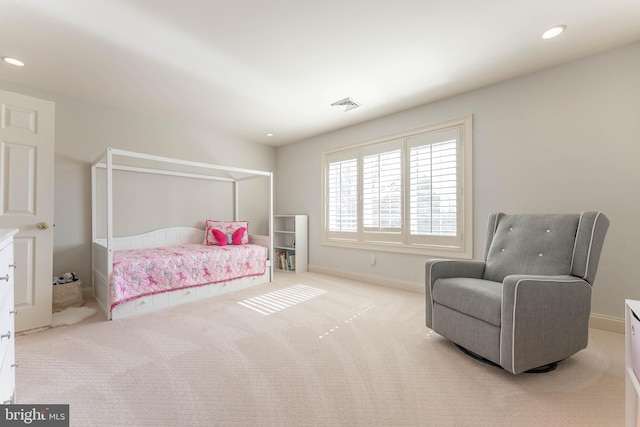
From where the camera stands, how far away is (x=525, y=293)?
4.88 ft

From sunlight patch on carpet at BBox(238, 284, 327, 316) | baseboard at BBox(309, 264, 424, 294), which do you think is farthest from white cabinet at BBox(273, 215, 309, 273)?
sunlight patch on carpet at BBox(238, 284, 327, 316)

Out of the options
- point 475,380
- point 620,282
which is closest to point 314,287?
point 475,380

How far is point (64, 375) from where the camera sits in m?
1.56

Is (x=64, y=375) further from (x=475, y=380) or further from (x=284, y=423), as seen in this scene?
(x=475, y=380)

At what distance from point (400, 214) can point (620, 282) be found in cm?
199

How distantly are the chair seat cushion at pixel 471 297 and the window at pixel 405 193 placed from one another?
3.70 ft

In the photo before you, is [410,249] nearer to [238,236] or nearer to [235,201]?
[238,236]

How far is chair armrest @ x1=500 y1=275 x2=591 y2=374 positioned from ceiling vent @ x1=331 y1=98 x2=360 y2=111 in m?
2.45

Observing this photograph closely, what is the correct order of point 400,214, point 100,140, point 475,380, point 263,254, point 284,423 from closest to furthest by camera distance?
point 284,423 → point 475,380 → point 100,140 → point 400,214 → point 263,254

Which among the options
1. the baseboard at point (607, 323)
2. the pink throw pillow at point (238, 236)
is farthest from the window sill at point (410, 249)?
the pink throw pillow at point (238, 236)

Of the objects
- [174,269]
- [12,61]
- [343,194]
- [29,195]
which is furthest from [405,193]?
[12,61]

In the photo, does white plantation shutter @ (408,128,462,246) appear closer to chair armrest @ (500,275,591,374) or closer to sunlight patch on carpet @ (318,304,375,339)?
sunlight patch on carpet @ (318,304,375,339)

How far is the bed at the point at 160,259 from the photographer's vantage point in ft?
8.04

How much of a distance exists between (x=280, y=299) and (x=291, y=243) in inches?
68.9
